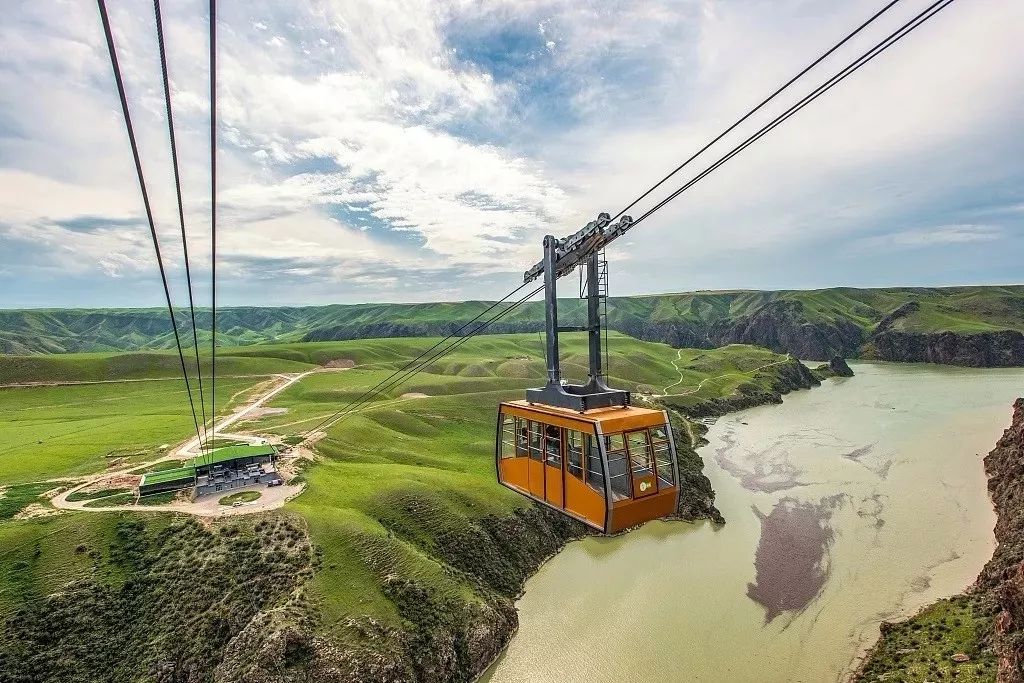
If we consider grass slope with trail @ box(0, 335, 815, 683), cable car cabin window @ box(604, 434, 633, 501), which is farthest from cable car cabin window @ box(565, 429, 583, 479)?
grass slope with trail @ box(0, 335, 815, 683)

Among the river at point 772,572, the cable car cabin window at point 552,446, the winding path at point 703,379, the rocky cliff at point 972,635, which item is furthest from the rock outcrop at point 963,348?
the cable car cabin window at point 552,446

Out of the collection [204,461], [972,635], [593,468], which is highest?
[593,468]

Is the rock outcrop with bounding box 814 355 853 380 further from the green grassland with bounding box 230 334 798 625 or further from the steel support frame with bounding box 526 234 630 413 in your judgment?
the steel support frame with bounding box 526 234 630 413

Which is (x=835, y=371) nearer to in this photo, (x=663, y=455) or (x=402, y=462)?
(x=402, y=462)

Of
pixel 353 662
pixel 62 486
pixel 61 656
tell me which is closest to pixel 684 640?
pixel 353 662

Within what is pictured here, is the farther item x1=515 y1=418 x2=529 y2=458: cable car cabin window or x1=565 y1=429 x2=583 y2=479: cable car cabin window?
x1=515 y1=418 x2=529 y2=458: cable car cabin window

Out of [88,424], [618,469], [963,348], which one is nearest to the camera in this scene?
[618,469]

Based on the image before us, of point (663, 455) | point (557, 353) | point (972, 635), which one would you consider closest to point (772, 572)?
point (972, 635)
